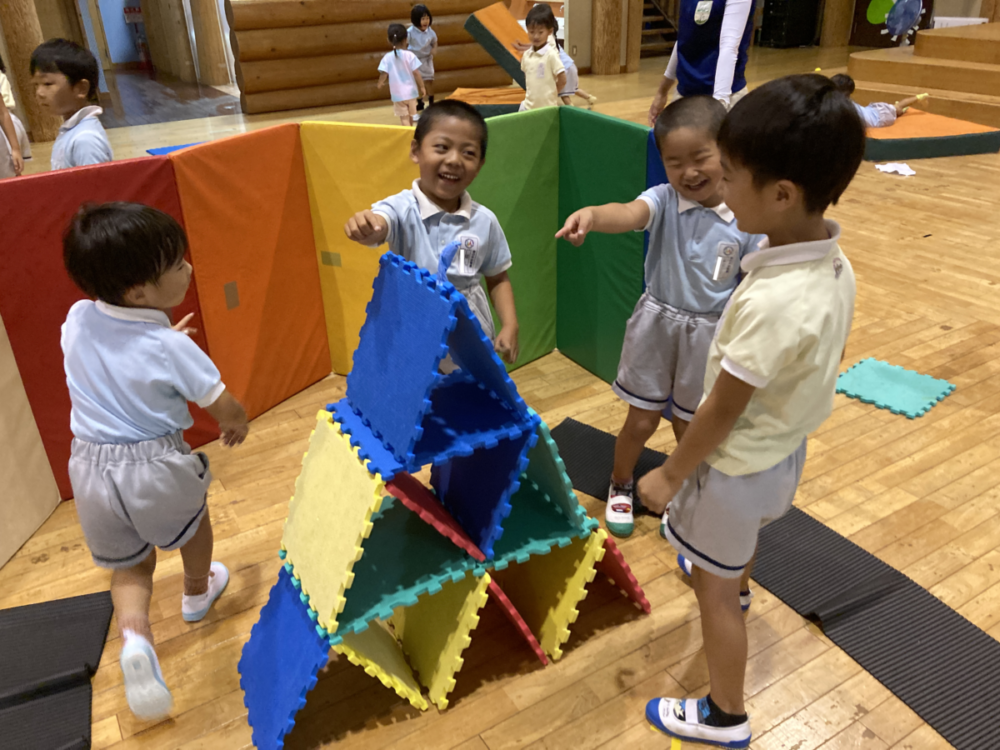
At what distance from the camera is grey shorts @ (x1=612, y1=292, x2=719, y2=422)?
91.5 inches

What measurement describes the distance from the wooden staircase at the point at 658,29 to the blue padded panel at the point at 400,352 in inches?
535

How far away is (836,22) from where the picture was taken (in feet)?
45.8

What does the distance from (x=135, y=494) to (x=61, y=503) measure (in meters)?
1.27

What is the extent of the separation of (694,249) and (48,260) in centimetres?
216

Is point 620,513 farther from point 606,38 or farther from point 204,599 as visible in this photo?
point 606,38

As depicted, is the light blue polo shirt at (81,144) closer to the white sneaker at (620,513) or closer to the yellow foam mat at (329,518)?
the yellow foam mat at (329,518)

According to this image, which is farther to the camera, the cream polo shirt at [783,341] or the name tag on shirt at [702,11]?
the name tag on shirt at [702,11]

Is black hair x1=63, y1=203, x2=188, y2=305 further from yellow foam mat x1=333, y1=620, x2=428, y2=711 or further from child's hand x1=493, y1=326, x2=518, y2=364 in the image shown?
yellow foam mat x1=333, y1=620, x2=428, y2=711

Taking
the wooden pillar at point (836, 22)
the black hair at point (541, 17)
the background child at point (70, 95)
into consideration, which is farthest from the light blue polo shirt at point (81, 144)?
the wooden pillar at point (836, 22)

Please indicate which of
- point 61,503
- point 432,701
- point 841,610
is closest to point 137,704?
point 432,701

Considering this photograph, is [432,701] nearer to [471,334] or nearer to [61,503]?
[471,334]

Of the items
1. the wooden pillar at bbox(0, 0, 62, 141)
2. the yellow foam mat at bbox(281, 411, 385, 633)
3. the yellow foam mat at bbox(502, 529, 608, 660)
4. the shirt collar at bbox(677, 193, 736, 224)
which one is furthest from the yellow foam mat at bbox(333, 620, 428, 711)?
the wooden pillar at bbox(0, 0, 62, 141)

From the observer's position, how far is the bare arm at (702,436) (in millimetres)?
A: 1395

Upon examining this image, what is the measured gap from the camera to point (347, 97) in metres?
10.2
